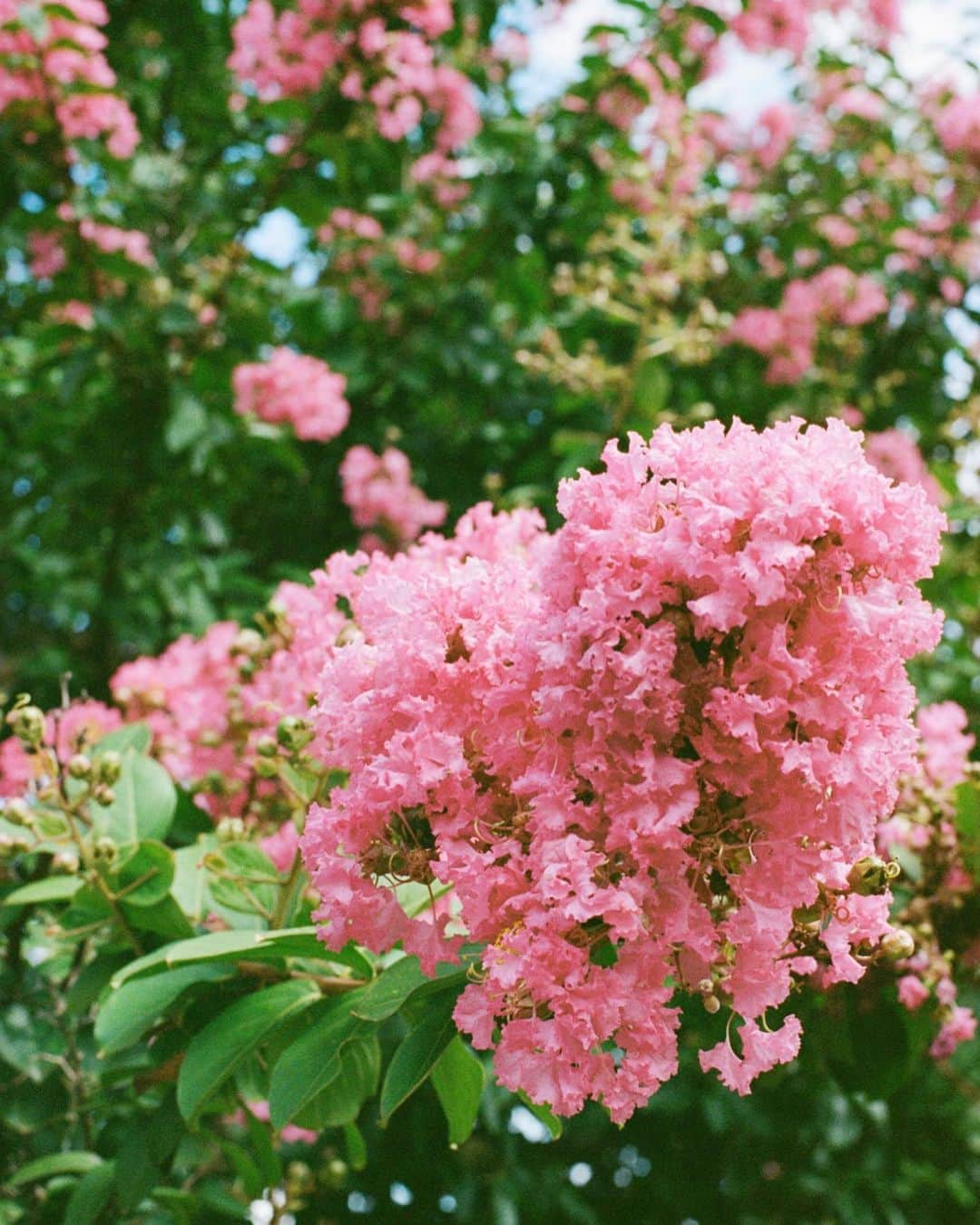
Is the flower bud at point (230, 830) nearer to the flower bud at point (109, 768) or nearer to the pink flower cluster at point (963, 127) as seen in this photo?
the flower bud at point (109, 768)

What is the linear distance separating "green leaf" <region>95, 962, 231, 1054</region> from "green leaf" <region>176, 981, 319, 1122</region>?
2.4 inches

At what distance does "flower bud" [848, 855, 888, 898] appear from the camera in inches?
43.8

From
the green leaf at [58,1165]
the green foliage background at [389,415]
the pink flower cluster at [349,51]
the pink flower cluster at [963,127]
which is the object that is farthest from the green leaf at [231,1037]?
the pink flower cluster at [963,127]

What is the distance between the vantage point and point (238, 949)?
131 centimetres

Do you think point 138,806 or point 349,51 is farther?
point 349,51

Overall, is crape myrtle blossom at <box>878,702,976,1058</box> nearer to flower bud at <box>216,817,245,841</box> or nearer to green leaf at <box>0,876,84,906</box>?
flower bud at <box>216,817,245,841</box>

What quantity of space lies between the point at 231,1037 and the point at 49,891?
447mm

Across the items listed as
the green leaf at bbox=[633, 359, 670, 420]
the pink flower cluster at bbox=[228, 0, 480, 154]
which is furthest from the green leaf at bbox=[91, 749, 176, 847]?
the pink flower cluster at bbox=[228, 0, 480, 154]

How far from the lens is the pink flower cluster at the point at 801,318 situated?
4117 millimetres

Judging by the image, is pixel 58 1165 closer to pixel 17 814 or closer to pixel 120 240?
pixel 17 814

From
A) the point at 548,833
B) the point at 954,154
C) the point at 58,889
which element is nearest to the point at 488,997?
the point at 548,833

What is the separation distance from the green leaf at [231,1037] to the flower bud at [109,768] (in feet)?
1.34

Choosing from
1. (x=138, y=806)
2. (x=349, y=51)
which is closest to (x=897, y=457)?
(x=349, y=51)

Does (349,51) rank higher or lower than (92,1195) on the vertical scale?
higher
